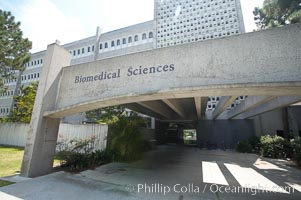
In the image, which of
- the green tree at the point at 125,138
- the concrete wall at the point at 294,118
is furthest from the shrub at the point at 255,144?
the green tree at the point at 125,138

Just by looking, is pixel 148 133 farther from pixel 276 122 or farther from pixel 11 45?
pixel 11 45

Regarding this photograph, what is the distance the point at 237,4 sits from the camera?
74.2 feet

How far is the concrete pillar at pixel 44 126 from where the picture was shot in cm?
639

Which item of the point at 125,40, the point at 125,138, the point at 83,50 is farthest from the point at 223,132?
the point at 83,50

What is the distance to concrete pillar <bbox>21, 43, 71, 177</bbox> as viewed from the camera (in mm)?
6391

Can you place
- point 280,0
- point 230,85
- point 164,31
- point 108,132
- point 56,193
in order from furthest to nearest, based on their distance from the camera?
point 164,31, point 108,132, point 280,0, point 56,193, point 230,85

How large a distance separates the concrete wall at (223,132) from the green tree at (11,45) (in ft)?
70.5

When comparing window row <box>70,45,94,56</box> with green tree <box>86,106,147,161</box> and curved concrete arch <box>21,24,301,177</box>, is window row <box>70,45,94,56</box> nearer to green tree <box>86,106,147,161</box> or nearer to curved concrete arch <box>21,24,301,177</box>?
green tree <box>86,106,147,161</box>

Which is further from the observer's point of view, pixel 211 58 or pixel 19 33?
pixel 19 33

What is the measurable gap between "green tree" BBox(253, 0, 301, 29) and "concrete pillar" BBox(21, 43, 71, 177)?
1362 cm

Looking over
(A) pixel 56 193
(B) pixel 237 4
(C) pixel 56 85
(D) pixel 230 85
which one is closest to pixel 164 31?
(B) pixel 237 4

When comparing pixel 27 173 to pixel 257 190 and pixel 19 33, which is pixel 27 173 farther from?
pixel 19 33

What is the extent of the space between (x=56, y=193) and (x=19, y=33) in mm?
16774

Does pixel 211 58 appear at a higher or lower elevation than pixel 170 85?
higher
